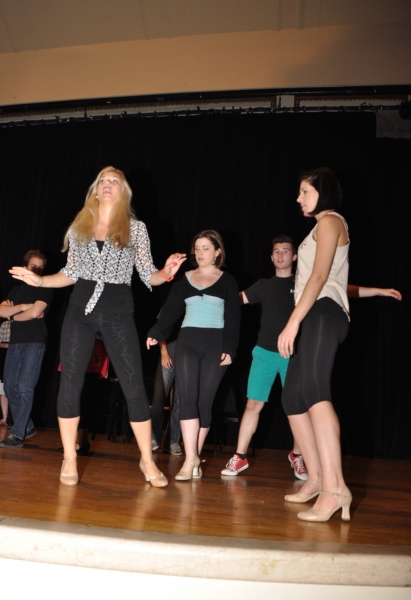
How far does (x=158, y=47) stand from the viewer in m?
5.89

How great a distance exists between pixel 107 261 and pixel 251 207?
11.1 ft

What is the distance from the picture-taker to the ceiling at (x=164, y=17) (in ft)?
17.5

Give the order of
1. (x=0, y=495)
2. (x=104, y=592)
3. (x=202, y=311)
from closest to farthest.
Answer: (x=104, y=592) < (x=0, y=495) < (x=202, y=311)

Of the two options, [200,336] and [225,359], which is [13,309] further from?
[225,359]

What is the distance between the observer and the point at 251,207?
5.64 meters

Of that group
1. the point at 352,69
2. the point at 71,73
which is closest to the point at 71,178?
the point at 71,73

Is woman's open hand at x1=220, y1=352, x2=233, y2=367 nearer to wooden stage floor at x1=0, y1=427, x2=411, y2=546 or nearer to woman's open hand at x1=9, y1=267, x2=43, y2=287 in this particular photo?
wooden stage floor at x1=0, y1=427, x2=411, y2=546

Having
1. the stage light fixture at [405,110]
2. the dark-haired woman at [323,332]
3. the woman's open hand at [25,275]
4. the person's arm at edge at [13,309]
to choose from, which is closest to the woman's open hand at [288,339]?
the dark-haired woman at [323,332]

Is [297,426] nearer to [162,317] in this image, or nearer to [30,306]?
[162,317]

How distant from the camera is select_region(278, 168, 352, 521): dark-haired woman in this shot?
6.53ft

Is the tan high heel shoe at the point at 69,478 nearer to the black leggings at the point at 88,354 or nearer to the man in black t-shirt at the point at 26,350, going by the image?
the black leggings at the point at 88,354

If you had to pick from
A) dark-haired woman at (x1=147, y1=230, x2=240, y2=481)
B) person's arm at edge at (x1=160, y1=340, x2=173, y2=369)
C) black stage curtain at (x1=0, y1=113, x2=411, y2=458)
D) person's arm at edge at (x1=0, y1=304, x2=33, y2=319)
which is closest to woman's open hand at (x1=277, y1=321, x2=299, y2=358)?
dark-haired woman at (x1=147, y1=230, x2=240, y2=481)

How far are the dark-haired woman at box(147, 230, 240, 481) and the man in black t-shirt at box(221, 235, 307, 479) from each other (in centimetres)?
45

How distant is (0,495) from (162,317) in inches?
47.8
